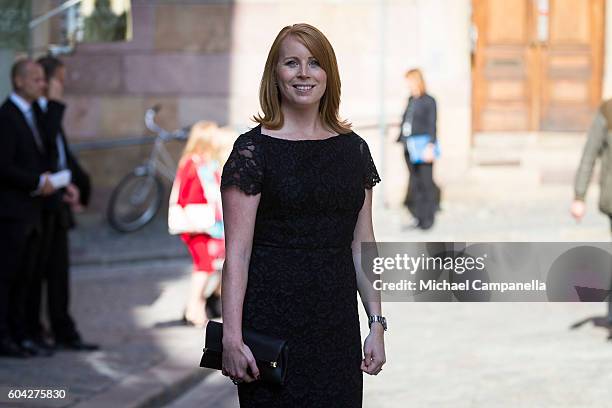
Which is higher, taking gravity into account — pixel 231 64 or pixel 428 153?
pixel 231 64

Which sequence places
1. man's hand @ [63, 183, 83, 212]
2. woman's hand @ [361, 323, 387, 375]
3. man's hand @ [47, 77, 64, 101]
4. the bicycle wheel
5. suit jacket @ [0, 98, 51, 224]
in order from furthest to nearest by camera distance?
1. the bicycle wheel
2. man's hand @ [47, 77, 64, 101]
3. man's hand @ [63, 183, 83, 212]
4. suit jacket @ [0, 98, 51, 224]
5. woman's hand @ [361, 323, 387, 375]

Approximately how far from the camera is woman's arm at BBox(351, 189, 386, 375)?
431cm

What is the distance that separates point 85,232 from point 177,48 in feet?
8.52

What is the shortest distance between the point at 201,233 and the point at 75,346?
147 cm

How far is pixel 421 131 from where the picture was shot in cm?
1600

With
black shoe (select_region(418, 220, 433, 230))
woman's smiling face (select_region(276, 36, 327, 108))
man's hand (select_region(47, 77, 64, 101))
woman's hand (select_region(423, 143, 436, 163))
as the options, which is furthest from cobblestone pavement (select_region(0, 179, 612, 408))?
woman's smiling face (select_region(276, 36, 327, 108))

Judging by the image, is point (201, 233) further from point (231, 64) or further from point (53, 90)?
point (231, 64)

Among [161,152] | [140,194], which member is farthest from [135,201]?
[161,152]

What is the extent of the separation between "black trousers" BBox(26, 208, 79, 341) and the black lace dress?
5.35m

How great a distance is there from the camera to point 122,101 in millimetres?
17625

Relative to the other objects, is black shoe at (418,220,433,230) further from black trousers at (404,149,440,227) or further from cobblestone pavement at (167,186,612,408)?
cobblestone pavement at (167,186,612,408)

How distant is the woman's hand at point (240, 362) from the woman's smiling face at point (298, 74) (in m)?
0.73

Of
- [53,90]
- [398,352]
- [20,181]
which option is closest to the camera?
[20,181]

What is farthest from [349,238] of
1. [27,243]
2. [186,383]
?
[27,243]
